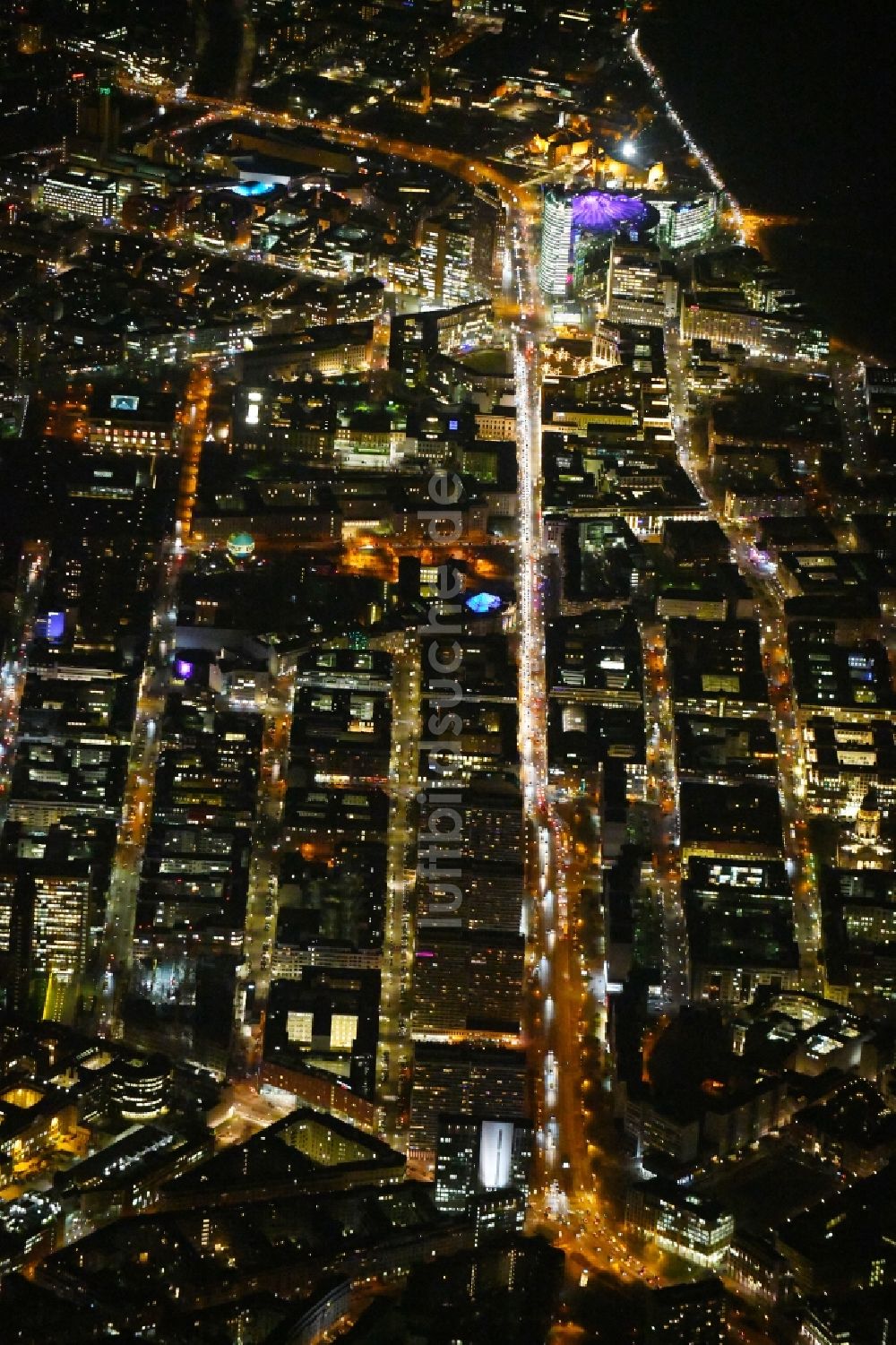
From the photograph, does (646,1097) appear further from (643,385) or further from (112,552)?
(643,385)

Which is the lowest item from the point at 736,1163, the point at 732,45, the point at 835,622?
the point at 736,1163

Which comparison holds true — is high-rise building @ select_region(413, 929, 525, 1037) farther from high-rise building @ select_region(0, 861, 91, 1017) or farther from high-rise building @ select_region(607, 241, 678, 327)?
high-rise building @ select_region(607, 241, 678, 327)

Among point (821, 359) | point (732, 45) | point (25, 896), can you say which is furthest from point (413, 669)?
point (732, 45)

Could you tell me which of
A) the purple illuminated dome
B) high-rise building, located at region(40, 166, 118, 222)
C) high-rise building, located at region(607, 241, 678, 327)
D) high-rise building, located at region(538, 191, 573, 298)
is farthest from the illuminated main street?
the purple illuminated dome

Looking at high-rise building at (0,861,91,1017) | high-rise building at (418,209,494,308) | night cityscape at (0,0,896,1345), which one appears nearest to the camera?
night cityscape at (0,0,896,1345)

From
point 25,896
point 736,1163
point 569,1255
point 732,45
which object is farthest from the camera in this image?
point 732,45

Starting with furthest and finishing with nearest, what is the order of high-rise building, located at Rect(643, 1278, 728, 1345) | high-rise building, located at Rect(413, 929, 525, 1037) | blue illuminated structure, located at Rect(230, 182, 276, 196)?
blue illuminated structure, located at Rect(230, 182, 276, 196) → high-rise building, located at Rect(413, 929, 525, 1037) → high-rise building, located at Rect(643, 1278, 728, 1345)
